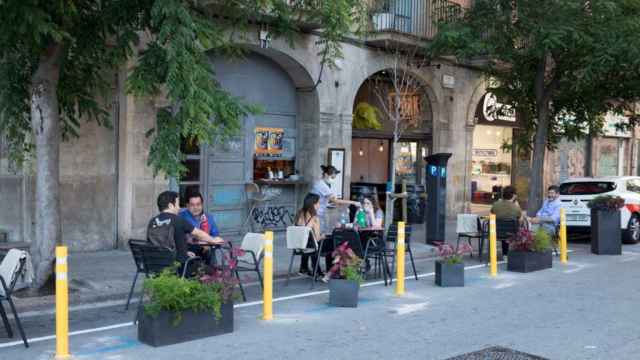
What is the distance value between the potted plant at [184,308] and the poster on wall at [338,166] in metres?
9.80

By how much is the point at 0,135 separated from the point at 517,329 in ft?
30.1

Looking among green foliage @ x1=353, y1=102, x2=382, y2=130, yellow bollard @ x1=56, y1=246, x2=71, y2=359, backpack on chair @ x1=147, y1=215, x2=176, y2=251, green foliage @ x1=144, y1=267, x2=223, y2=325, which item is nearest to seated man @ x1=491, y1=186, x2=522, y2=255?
green foliage @ x1=353, y1=102, x2=382, y2=130

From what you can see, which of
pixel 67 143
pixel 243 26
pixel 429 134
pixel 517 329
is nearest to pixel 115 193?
pixel 67 143

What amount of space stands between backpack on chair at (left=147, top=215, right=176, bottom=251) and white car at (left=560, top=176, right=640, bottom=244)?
435 inches

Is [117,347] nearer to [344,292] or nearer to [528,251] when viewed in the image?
[344,292]


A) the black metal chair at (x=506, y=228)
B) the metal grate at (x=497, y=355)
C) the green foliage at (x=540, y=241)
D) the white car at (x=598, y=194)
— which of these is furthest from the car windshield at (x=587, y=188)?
the metal grate at (x=497, y=355)

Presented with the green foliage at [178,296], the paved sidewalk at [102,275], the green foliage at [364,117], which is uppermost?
the green foliage at [364,117]

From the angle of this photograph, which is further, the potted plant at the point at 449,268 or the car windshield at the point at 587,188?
the car windshield at the point at 587,188

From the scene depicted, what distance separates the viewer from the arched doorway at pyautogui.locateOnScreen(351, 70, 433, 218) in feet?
61.6

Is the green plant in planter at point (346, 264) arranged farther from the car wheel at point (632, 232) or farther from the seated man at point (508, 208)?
the car wheel at point (632, 232)

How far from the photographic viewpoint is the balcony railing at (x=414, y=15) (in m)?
17.3

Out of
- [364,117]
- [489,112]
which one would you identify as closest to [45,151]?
[364,117]

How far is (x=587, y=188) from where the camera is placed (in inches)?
663

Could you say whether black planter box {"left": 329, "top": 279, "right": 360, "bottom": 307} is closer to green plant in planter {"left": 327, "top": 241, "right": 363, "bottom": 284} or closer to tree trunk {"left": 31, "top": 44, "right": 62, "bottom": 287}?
green plant in planter {"left": 327, "top": 241, "right": 363, "bottom": 284}
